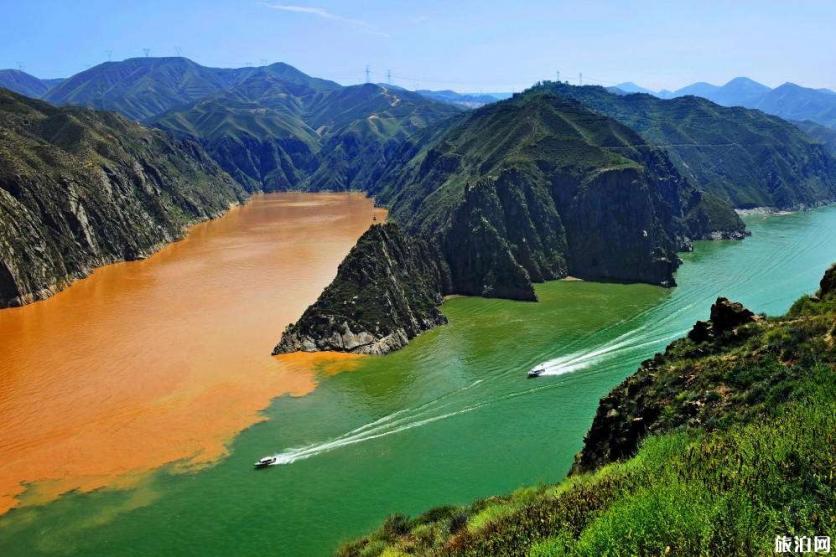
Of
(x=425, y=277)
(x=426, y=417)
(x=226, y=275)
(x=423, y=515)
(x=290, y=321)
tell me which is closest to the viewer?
(x=423, y=515)

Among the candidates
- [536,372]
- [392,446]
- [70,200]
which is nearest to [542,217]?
[536,372]

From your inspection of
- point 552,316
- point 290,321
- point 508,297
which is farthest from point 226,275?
point 552,316

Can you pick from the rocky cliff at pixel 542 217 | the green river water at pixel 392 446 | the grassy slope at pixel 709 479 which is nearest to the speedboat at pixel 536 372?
the green river water at pixel 392 446

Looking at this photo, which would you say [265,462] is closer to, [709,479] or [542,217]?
[709,479]

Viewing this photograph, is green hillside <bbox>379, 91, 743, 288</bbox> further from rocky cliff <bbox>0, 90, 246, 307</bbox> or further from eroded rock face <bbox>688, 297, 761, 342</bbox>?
rocky cliff <bbox>0, 90, 246, 307</bbox>

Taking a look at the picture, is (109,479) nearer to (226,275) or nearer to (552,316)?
(552,316)

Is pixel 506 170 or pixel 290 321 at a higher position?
pixel 506 170
